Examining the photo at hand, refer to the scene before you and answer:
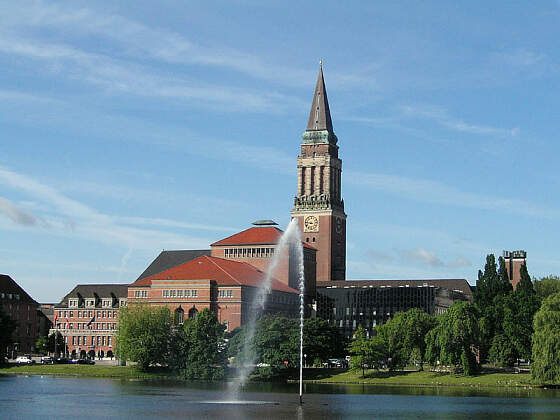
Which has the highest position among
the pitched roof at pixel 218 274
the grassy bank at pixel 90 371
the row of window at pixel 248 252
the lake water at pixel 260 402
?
the row of window at pixel 248 252

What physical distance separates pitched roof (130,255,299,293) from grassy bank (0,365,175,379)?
2679 centimetres

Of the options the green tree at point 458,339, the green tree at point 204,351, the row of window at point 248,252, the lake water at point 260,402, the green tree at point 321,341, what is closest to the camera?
the lake water at point 260,402

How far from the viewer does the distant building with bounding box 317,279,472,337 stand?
191750mm

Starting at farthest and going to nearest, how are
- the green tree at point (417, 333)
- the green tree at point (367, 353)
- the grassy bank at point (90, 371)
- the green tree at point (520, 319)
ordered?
the green tree at point (417, 333) < the grassy bank at point (90, 371) < the green tree at point (367, 353) < the green tree at point (520, 319)

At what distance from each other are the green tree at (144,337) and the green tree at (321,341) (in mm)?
21384

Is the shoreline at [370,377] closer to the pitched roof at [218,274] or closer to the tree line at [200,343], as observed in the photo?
the tree line at [200,343]

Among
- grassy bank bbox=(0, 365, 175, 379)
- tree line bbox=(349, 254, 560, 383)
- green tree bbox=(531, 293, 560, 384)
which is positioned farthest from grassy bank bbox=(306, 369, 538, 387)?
grassy bank bbox=(0, 365, 175, 379)

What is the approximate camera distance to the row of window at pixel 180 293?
163250 mm

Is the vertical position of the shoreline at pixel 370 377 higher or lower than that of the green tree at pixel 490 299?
lower

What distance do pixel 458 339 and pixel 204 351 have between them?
3338 centimetres

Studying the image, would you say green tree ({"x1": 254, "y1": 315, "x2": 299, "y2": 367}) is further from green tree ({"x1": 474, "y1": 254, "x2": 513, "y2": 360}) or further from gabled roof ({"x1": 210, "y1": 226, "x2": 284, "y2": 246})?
gabled roof ({"x1": 210, "y1": 226, "x2": 284, "y2": 246})

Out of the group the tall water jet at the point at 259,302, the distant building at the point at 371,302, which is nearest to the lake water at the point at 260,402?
the tall water jet at the point at 259,302

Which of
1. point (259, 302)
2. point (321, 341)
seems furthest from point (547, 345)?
point (259, 302)

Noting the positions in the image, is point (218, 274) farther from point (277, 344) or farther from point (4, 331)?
point (277, 344)
